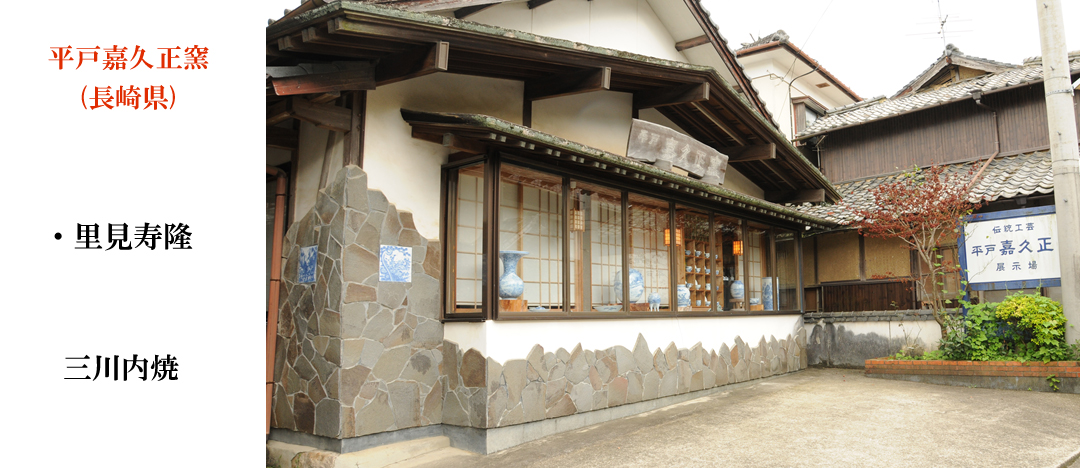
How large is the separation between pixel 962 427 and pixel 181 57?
7586 millimetres

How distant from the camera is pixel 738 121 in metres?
9.75

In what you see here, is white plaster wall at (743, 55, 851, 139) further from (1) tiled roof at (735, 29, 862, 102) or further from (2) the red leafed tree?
(2) the red leafed tree

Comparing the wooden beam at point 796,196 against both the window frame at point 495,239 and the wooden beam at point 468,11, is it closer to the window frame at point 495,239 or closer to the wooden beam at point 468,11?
the window frame at point 495,239

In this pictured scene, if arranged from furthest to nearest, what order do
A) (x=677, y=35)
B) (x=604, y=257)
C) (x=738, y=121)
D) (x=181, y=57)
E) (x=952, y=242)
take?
(x=952, y=242) → (x=677, y=35) → (x=738, y=121) → (x=604, y=257) → (x=181, y=57)

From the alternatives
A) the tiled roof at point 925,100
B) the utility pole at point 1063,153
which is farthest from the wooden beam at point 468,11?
the tiled roof at point 925,100

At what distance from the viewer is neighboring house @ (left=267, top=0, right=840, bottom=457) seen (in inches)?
230

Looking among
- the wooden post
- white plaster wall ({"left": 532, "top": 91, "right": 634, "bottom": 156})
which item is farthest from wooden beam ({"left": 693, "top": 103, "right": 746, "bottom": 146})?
the wooden post

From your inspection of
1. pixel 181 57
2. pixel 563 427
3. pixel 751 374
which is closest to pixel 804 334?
pixel 751 374

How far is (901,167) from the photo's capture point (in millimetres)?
14484

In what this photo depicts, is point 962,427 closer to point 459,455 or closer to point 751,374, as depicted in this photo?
point 751,374

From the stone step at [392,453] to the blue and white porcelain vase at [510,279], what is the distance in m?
1.55

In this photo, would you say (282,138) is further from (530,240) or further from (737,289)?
(737,289)

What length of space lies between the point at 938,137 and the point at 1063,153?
18.1ft

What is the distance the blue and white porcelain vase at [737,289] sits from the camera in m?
10.2
